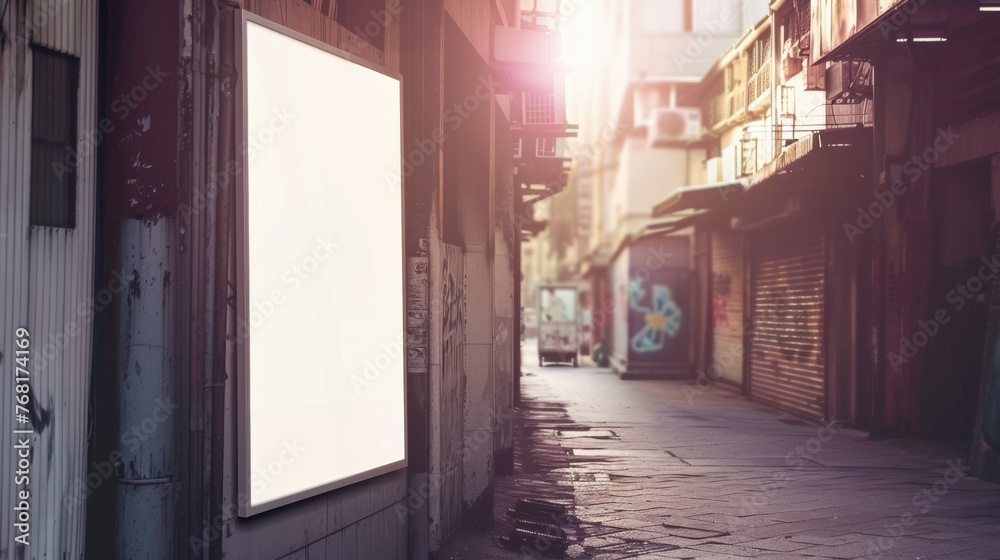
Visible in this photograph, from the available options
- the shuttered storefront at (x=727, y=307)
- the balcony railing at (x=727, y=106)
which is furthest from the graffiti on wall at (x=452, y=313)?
the balcony railing at (x=727, y=106)

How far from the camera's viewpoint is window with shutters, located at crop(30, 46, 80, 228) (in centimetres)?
392

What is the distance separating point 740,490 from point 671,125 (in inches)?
992

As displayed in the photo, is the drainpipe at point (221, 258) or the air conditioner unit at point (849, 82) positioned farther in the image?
the air conditioner unit at point (849, 82)

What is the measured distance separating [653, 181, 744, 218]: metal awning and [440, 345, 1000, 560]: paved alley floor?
5.04 meters

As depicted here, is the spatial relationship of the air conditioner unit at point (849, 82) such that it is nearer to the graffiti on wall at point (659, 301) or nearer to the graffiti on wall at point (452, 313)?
the graffiti on wall at point (452, 313)

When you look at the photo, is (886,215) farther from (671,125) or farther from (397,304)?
(671,125)

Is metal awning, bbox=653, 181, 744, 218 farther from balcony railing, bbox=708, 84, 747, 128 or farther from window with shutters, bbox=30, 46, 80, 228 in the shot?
window with shutters, bbox=30, 46, 80, 228

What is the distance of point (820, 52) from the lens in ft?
45.6

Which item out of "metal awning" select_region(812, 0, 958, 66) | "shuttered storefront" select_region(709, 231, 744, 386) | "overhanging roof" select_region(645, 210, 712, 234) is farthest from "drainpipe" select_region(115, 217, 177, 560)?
"overhanging roof" select_region(645, 210, 712, 234)

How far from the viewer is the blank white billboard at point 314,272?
464 centimetres

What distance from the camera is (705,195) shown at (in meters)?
19.6

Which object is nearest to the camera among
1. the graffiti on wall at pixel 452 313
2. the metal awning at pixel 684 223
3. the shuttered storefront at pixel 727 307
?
the graffiti on wall at pixel 452 313

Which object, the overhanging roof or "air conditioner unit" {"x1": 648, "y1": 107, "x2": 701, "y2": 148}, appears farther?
"air conditioner unit" {"x1": 648, "y1": 107, "x2": 701, "y2": 148}

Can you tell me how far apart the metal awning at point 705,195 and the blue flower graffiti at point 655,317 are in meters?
6.70
